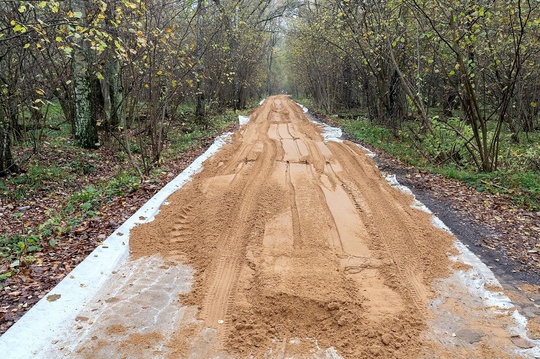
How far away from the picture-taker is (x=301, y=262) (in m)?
4.48

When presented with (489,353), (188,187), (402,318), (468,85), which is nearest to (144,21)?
(188,187)

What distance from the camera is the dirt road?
3.27m

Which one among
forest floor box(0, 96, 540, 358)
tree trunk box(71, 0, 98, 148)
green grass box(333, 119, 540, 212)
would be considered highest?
tree trunk box(71, 0, 98, 148)

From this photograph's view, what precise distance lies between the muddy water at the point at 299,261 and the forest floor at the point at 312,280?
A: 1 cm

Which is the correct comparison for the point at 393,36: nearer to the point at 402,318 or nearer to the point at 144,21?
the point at 144,21

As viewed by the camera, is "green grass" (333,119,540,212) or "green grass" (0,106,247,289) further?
"green grass" (333,119,540,212)

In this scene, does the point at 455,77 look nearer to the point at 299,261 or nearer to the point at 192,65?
the point at 192,65

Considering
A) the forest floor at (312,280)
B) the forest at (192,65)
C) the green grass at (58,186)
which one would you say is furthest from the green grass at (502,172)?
the green grass at (58,186)

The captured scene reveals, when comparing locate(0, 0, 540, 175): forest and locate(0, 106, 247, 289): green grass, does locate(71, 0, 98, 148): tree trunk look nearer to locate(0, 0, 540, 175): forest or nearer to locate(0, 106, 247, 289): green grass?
locate(0, 0, 540, 175): forest

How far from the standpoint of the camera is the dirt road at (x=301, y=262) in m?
3.27

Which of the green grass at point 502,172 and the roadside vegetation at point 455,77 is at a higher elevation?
the roadside vegetation at point 455,77

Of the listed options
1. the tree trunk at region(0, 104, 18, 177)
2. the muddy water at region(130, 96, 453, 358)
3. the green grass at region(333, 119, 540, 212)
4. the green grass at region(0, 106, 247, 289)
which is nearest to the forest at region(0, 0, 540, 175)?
the tree trunk at region(0, 104, 18, 177)

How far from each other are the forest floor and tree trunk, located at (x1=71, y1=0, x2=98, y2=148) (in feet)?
18.0

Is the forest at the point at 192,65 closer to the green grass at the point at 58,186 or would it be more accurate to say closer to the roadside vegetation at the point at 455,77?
the roadside vegetation at the point at 455,77
